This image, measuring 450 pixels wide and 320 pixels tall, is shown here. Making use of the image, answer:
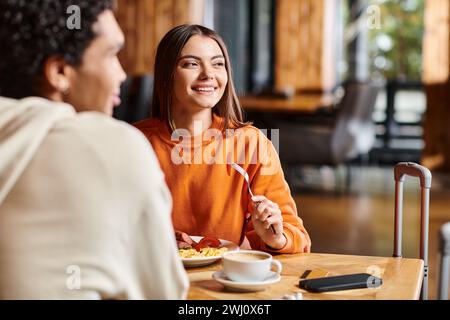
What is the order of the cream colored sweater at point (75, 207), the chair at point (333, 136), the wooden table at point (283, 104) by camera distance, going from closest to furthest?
1. the cream colored sweater at point (75, 207)
2. the wooden table at point (283, 104)
3. the chair at point (333, 136)

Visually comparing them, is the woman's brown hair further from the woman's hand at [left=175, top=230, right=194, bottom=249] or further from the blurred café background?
the blurred café background

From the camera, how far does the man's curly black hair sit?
1019 millimetres

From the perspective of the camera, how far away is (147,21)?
8.30 m

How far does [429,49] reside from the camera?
698cm

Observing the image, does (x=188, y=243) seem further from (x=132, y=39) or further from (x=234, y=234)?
(x=132, y=39)

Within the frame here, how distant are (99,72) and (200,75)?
662mm

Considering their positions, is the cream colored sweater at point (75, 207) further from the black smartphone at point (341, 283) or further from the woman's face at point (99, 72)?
the black smartphone at point (341, 283)

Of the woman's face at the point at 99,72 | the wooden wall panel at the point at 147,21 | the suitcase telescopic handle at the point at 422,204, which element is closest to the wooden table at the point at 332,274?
the suitcase telescopic handle at the point at 422,204

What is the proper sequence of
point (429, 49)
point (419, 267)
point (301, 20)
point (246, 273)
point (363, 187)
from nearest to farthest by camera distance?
point (246, 273) < point (419, 267) < point (363, 187) < point (429, 49) < point (301, 20)

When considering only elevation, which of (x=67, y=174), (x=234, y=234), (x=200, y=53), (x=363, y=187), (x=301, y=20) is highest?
(x=301, y=20)

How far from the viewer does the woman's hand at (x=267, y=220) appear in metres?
1.48

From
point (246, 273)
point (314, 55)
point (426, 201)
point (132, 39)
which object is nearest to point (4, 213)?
point (246, 273)

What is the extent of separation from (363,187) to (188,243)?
5.19m

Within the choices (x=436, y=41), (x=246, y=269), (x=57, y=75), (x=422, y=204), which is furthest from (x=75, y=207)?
(x=436, y=41)
